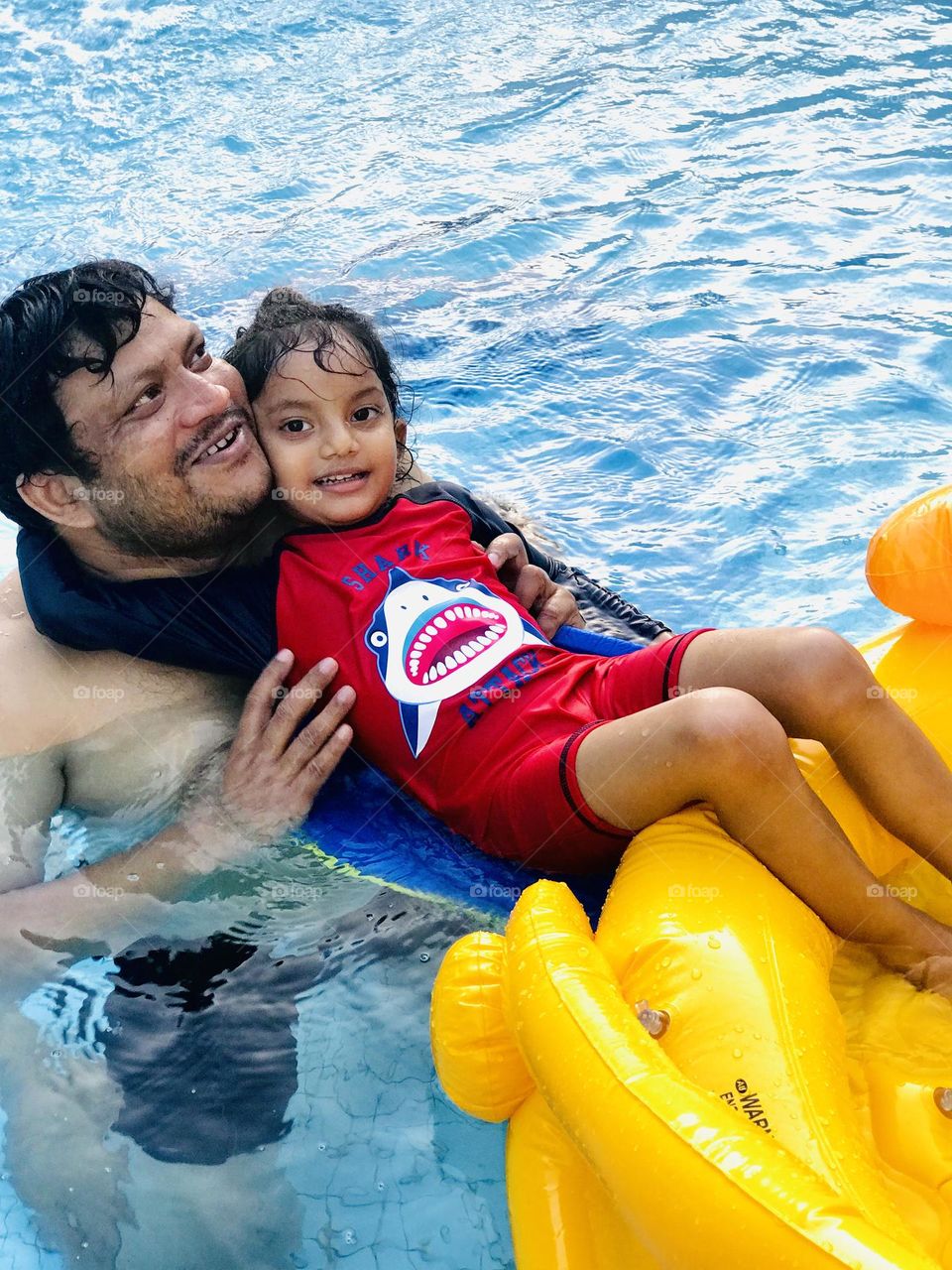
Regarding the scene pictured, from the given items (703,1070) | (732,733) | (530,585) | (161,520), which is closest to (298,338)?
(161,520)

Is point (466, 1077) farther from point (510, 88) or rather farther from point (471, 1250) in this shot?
point (510, 88)

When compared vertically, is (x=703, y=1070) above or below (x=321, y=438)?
below

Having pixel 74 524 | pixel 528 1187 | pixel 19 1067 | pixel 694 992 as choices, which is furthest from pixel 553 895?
pixel 74 524

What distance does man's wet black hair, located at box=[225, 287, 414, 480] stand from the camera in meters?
2.82

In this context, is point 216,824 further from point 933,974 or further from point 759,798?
point 933,974

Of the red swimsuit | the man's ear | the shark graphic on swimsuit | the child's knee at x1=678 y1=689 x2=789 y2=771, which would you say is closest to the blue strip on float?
the red swimsuit

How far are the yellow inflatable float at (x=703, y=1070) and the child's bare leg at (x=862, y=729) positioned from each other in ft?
0.38

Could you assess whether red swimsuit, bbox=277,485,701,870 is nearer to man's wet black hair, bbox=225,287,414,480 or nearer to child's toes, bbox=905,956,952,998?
man's wet black hair, bbox=225,287,414,480

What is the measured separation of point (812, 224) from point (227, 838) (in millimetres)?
4358

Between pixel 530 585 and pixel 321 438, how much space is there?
592 mm

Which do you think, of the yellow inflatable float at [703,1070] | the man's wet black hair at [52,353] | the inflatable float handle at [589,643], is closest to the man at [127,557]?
the man's wet black hair at [52,353]

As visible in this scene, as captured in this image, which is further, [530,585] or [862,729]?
[530,585]

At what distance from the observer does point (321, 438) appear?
110 inches

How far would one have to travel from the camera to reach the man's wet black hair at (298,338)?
282 centimetres
